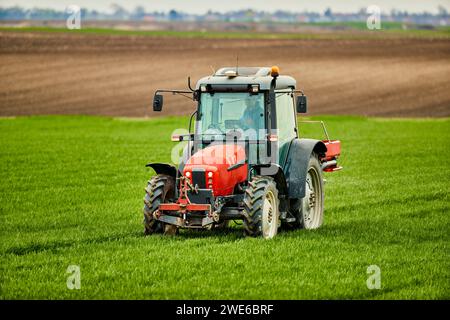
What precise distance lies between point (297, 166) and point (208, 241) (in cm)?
185

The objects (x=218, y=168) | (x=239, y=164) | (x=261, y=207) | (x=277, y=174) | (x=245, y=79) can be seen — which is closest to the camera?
(x=261, y=207)

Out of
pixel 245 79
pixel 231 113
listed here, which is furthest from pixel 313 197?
pixel 245 79

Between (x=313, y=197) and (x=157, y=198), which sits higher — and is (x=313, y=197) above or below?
below

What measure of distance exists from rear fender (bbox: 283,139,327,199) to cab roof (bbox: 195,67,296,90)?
866mm

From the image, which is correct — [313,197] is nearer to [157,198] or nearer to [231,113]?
[231,113]

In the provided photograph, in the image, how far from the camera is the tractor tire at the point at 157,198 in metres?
13.6

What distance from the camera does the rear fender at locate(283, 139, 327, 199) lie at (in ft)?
46.7

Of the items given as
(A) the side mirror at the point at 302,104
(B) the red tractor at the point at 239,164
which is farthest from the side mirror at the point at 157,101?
(A) the side mirror at the point at 302,104

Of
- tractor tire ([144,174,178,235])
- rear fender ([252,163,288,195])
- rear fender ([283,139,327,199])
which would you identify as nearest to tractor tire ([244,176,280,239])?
rear fender ([252,163,288,195])

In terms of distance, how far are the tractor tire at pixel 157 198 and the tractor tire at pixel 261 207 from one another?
3.78ft

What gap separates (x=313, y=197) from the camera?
15406 millimetres

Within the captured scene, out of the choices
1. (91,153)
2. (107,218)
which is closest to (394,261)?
(107,218)

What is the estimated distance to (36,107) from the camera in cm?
4431
